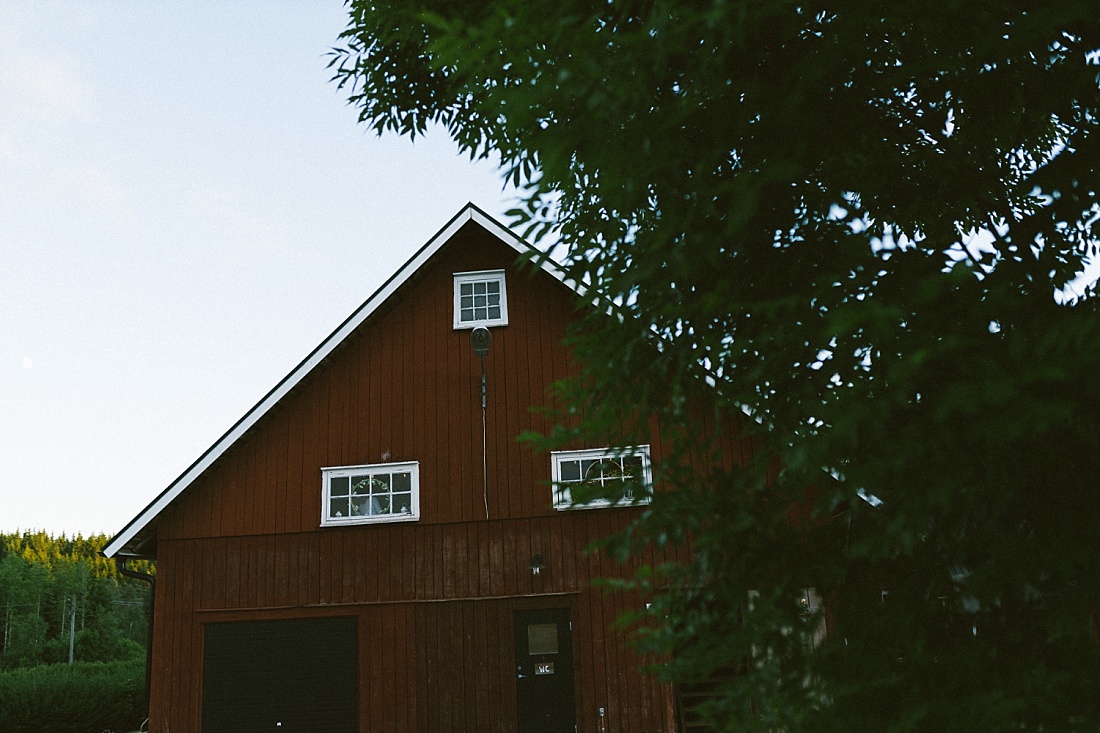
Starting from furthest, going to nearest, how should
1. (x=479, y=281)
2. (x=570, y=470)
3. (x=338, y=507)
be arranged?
(x=479, y=281) → (x=338, y=507) → (x=570, y=470)

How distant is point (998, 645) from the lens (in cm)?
396

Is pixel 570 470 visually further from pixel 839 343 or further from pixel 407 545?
pixel 839 343

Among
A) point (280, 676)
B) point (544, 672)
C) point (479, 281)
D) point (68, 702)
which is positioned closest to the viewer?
point (544, 672)

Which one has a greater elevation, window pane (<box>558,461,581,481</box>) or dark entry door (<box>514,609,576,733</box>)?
window pane (<box>558,461,581,481</box>)

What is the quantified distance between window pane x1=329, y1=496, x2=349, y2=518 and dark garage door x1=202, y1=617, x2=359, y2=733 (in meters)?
1.53

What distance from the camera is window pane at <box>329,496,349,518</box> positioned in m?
14.1

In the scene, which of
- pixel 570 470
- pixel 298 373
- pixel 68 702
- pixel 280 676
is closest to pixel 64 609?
pixel 68 702

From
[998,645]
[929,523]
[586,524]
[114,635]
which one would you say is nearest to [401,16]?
[929,523]

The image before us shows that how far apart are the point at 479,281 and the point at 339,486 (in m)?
3.83

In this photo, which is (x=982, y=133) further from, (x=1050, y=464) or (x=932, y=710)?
(x=932, y=710)

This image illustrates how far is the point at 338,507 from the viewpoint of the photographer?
1414cm

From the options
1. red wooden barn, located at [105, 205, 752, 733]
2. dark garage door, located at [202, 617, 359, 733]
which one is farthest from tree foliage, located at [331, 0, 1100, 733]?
dark garage door, located at [202, 617, 359, 733]

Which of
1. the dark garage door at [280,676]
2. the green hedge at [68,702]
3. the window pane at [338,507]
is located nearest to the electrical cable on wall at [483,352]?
the window pane at [338,507]

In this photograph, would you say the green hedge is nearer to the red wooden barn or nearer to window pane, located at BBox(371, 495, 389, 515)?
the red wooden barn
